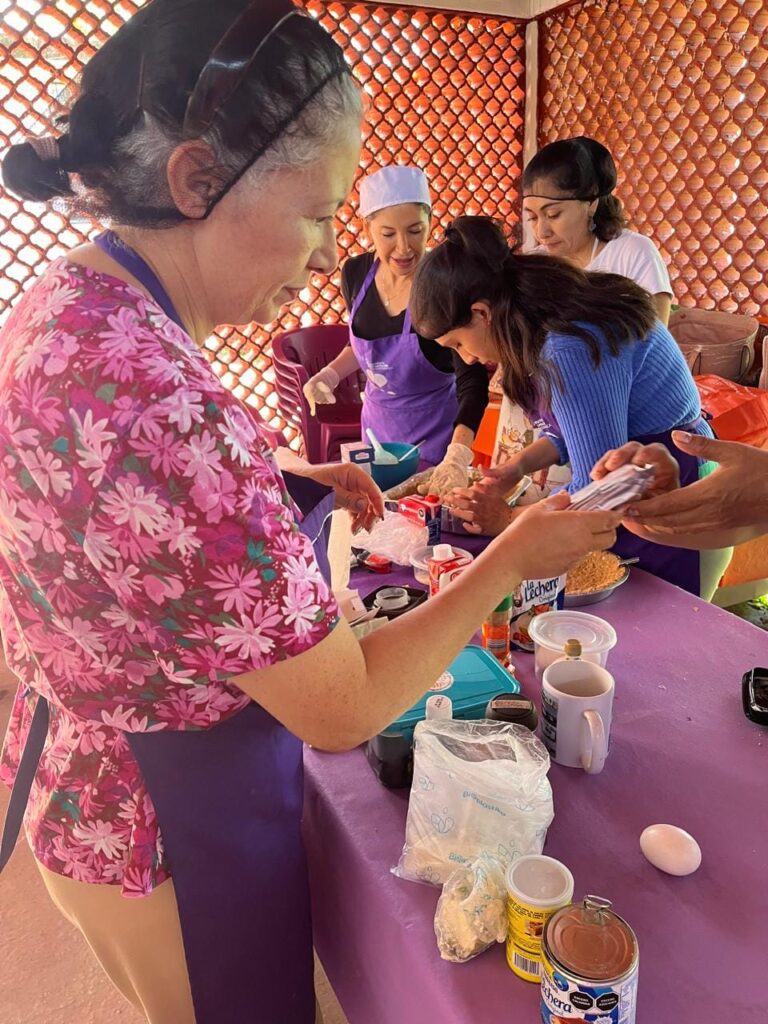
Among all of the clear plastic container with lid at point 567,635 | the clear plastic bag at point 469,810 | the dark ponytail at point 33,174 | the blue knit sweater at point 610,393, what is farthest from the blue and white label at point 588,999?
the blue knit sweater at point 610,393

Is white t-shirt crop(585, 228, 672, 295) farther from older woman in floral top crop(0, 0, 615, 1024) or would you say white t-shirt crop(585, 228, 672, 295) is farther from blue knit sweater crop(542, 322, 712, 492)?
older woman in floral top crop(0, 0, 615, 1024)

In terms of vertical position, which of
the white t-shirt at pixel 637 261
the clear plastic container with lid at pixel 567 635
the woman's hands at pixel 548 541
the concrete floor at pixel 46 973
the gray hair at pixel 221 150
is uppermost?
the gray hair at pixel 221 150

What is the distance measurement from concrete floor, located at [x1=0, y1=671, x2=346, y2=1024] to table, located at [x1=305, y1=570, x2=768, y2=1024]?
2.80 ft

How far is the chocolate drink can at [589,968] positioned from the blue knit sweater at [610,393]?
Answer: 38.8 inches

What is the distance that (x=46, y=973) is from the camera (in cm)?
165

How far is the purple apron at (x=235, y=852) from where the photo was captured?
76 cm

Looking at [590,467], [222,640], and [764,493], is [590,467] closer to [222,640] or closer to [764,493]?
[764,493]

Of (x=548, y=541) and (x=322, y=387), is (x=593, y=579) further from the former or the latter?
(x=322, y=387)

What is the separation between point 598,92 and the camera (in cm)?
425

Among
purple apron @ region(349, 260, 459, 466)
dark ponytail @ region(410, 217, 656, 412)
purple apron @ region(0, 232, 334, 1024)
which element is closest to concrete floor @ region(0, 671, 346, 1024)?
purple apron @ region(0, 232, 334, 1024)

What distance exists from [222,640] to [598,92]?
183 inches

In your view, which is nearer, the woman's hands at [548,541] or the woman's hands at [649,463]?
the woman's hands at [548,541]

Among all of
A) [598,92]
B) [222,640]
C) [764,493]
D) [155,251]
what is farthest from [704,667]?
[598,92]

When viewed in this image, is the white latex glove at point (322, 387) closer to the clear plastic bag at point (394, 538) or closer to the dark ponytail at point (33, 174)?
the clear plastic bag at point (394, 538)
